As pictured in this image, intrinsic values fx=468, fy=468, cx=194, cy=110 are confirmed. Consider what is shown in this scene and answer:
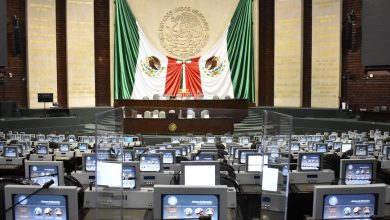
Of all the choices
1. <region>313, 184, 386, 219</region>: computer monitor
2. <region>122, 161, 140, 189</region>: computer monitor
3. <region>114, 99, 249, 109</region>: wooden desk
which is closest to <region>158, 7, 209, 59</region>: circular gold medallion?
<region>114, 99, 249, 109</region>: wooden desk

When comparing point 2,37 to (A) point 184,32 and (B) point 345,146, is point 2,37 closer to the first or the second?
(A) point 184,32

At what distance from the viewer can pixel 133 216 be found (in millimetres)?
5047

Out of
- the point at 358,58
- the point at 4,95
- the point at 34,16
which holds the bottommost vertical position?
the point at 4,95

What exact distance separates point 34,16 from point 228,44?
32.5ft

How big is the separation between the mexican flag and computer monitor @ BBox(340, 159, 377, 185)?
18.2 m

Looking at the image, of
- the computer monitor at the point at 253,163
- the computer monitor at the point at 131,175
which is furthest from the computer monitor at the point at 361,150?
the computer monitor at the point at 131,175

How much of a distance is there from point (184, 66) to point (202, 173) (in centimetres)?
1970

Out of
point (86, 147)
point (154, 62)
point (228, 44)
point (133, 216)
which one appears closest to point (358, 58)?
point (228, 44)

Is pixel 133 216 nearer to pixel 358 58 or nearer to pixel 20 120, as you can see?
pixel 20 120

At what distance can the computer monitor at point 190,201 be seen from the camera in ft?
12.2

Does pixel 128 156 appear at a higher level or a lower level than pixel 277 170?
lower

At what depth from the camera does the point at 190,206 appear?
148 inches

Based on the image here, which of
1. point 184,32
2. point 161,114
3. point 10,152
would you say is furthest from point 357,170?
Answer: point 184,32

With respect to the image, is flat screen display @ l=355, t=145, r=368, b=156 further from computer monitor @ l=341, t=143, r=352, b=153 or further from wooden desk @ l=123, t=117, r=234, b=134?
wooden desk @ l=123, t=117, r=234, b=134
